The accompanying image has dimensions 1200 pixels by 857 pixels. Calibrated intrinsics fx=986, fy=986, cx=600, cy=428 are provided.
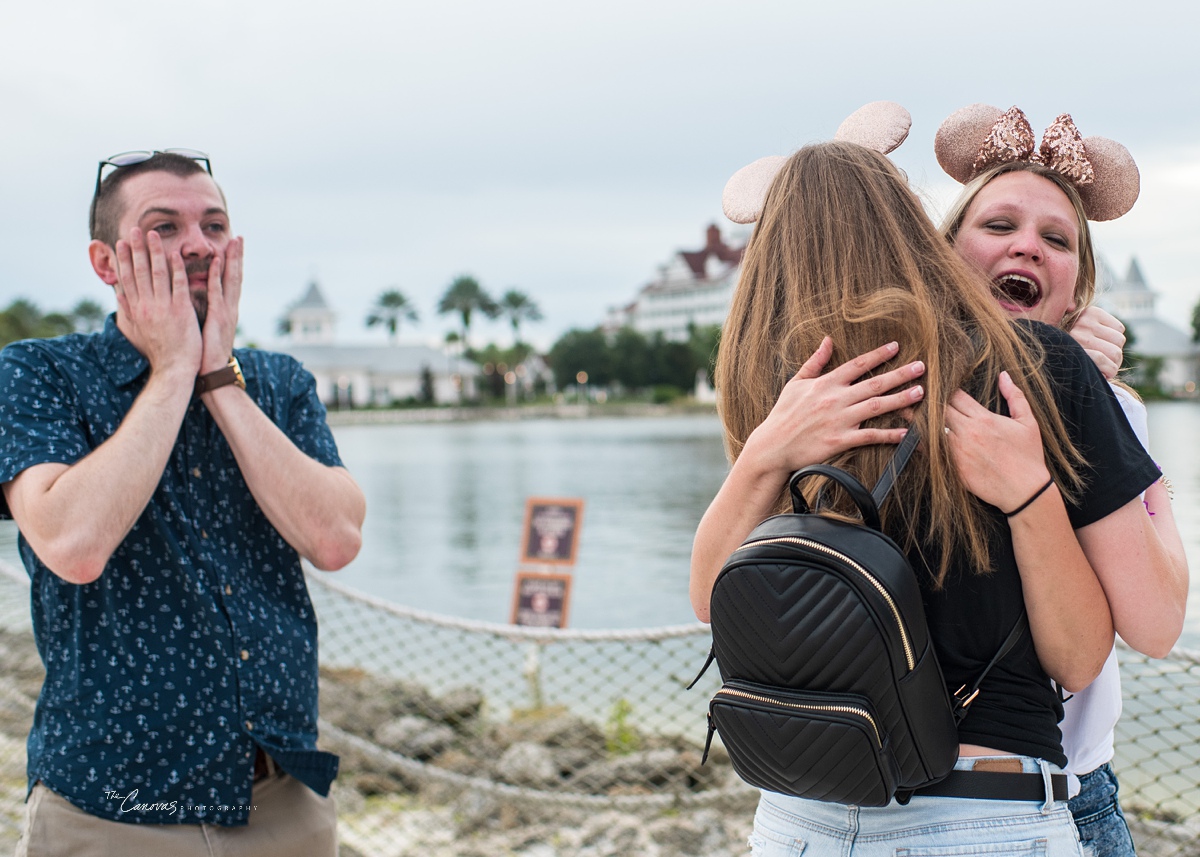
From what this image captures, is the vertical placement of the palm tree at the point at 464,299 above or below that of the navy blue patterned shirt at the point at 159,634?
above

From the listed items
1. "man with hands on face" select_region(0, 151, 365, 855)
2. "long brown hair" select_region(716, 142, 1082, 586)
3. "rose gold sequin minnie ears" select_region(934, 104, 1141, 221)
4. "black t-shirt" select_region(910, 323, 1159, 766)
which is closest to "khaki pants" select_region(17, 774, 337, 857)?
"man with hands on face" select_region(0, 151, 365, 855)

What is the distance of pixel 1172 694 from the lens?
6387mm

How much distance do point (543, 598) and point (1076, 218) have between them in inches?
200

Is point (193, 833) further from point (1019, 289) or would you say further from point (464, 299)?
point (464, 299)

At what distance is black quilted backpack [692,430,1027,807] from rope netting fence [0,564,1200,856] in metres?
1.73

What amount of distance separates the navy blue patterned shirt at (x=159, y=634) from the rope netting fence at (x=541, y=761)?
1.48 metres

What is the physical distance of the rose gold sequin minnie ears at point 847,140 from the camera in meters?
1.55

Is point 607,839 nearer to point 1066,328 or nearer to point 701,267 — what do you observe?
point 1066,328

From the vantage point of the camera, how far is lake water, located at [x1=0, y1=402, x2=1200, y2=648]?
517 inches

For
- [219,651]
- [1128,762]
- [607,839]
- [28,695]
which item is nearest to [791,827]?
[219,651]

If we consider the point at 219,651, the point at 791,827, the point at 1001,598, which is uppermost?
the point at 1001,598

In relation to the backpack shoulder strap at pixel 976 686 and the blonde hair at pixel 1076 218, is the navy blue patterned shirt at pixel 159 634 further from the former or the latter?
the blonde hair at pixel 1076 218

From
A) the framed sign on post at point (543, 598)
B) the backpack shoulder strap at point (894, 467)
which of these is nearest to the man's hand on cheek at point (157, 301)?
the backpack shoulder strap at point (894, 467)

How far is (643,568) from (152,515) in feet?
45.4
